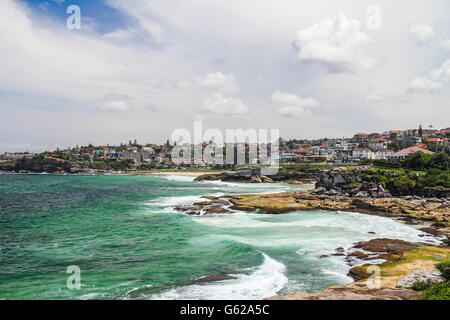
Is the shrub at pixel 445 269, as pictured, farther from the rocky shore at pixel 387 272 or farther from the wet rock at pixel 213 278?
the wet rock at pixel 213 278

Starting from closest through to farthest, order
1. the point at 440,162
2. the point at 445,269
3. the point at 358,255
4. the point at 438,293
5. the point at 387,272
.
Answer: the point at 438,293, the point at 445,269, the point at 387,272, the point at 358,255, the point at 440,162

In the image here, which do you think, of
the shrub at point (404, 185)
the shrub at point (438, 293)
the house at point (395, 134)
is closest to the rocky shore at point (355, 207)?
the shrub at point (404, 185)

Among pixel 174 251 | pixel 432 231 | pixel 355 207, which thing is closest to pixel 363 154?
pixel 355 207

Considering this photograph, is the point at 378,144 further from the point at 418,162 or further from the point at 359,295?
the point at 359,295

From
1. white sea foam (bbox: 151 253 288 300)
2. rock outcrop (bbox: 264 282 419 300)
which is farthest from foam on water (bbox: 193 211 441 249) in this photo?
rock outcrop (bbox: 264 282 419 300)

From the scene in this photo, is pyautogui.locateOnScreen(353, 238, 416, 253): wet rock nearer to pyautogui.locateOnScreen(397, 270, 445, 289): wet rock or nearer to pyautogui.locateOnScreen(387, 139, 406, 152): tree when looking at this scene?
pyautogui.locateOnScreen(397, 270, 445, 289): wet rock
